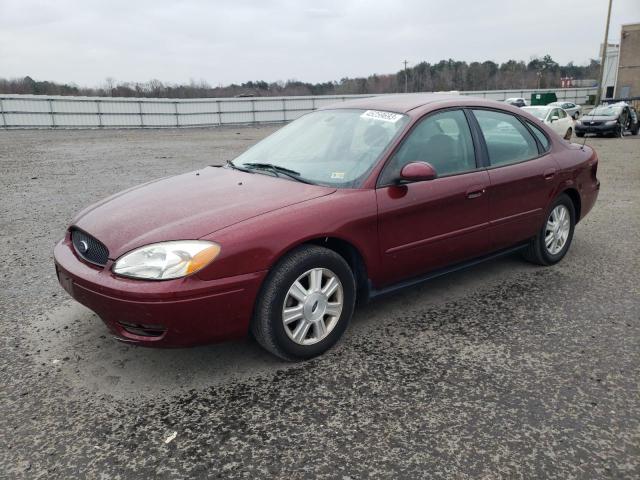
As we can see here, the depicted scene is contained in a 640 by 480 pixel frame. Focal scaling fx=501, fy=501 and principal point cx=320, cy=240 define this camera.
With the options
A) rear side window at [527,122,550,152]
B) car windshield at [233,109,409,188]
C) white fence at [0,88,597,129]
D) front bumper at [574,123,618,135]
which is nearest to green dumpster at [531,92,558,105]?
white fence at [0,88,597,129]

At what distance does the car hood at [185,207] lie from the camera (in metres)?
2.72

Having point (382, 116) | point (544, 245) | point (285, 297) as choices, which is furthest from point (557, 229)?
point (285, 297)

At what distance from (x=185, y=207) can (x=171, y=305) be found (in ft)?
2.37

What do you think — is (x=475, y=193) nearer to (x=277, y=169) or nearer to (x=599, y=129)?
(x=277, y=169)

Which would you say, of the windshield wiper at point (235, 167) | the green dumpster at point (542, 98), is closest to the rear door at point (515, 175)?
the windshield wiper at point (235, 167)

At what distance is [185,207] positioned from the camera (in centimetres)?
299

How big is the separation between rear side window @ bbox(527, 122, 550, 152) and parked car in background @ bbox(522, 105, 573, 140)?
1376 cm

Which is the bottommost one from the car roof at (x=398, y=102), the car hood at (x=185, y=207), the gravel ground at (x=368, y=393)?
the gravel ground at (x=368, y=393)

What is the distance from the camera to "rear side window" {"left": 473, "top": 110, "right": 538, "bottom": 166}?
3943mm

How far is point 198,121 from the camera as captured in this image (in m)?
29.7

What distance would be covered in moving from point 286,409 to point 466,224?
76.5 inches

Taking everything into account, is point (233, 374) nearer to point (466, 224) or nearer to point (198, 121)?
point (466, 224)

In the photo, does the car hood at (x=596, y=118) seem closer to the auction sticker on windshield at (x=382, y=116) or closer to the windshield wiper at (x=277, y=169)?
the auction sticker on windshield at (x=382, y=116)

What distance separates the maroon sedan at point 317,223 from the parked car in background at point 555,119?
1425cm
